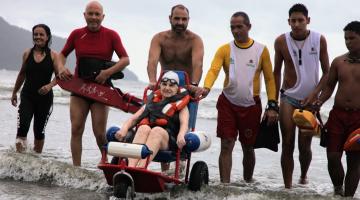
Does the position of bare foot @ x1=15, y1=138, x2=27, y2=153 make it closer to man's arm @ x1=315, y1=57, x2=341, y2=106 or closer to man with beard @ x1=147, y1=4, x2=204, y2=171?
man with beard @ x1=147, y1=4, x2=204, y2=171

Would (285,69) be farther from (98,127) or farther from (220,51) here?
(98,127)

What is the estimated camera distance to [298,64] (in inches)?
275

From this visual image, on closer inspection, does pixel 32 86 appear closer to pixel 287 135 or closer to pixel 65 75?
pixel 65 75

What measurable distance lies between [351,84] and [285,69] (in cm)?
111

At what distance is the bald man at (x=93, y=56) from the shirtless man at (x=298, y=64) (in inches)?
84.6

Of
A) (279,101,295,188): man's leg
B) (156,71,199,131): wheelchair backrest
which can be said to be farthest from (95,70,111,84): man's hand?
(279,101,295,188): man's leg

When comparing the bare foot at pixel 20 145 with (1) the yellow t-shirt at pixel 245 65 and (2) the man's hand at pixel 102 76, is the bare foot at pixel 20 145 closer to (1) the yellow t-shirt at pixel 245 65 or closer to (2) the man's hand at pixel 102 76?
(2) the man's hand at pixel 102 76

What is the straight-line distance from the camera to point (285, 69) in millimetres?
7195

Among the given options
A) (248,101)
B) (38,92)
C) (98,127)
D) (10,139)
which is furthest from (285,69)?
(10,139)

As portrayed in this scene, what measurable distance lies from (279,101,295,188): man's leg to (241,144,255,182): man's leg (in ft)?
1.54

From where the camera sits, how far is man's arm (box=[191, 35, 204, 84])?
7461 mm

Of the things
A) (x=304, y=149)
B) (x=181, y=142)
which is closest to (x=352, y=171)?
Result: (x=304, y=149)

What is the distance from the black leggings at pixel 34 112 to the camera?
27.0 ft

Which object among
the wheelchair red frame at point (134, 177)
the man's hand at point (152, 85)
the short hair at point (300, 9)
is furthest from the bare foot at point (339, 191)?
the man's hand at point (152, 85)
